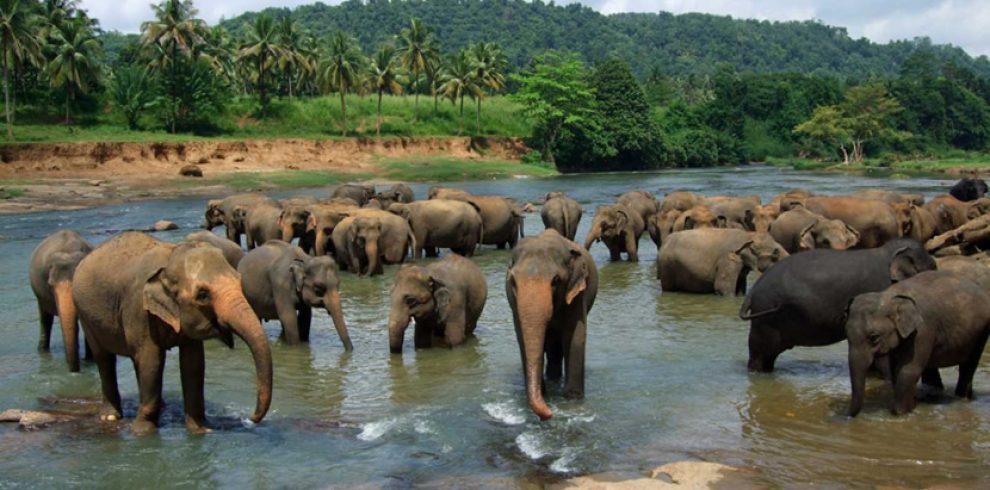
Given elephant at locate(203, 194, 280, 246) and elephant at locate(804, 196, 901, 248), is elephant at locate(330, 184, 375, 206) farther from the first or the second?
elephant at locate(804, 196, 901, 248)

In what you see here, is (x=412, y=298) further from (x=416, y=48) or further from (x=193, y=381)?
(x=416, y=48)

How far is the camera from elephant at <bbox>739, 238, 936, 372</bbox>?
9750 mm

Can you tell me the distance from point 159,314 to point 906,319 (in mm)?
5864

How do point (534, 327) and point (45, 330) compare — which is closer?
point (534, 327)

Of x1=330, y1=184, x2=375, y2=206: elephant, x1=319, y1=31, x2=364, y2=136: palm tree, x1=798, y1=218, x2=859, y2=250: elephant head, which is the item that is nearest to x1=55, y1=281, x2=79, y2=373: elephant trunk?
x1=798, y1=218, x2=859, y2=250: elephant head

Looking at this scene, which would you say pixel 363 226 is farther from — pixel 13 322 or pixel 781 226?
pixel 781 226

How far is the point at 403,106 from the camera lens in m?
78.9

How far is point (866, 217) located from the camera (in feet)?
63.0

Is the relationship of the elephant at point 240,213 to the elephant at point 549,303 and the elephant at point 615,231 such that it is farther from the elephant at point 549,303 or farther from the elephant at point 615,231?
the elephant at point 549,303

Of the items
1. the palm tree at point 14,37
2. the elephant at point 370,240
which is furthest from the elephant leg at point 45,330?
the palm tree at point 14,37

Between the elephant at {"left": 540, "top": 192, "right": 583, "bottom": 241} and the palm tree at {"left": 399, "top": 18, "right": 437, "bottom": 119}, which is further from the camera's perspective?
the palm tree at {"left": 399, "top": 18, "right": 437, "bottom": 119}

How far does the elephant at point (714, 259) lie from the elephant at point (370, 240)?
17.5ft

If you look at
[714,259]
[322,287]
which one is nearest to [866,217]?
[714,259]

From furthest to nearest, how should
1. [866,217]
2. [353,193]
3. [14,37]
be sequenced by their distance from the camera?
[14,37] < [353,193] < [866,217]
